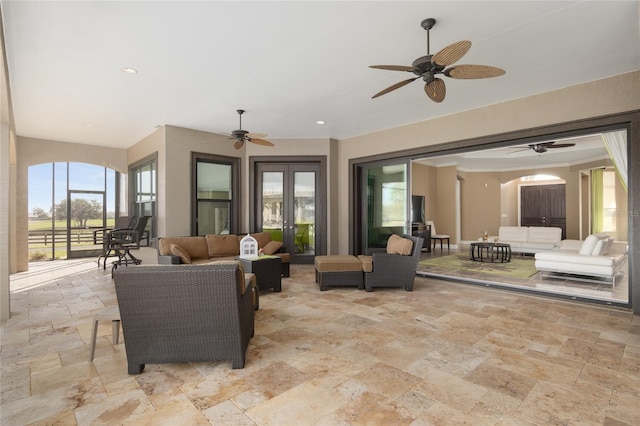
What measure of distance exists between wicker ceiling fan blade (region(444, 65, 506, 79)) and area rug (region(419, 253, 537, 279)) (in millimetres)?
4498

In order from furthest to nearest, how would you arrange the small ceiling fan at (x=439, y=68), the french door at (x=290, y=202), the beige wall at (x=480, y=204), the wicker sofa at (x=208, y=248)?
the beige wall at (x=480, y=204)
the french door at (x=290, y=202)
the wicker sofa at (x=208, y=248)
the small ceiling fan at (x=439, y=68)

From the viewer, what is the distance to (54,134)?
7.46m

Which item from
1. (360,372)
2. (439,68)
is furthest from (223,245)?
(439,68)

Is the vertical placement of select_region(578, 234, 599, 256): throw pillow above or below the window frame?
below

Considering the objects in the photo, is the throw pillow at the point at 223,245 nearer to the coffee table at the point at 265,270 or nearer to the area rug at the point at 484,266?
the coffee table at the point at 265,270

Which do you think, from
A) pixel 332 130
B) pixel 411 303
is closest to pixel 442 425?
pixel 411 303

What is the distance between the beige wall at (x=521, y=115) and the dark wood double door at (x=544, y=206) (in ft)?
26.6

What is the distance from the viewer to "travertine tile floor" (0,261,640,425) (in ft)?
6.62

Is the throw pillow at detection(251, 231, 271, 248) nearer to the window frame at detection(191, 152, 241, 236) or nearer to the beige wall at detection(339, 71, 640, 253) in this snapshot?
the window frame at detection(191, 152, 241, 236)

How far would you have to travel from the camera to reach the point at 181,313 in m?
2.42

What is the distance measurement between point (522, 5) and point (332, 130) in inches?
175

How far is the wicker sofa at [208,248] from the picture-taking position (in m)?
5.56

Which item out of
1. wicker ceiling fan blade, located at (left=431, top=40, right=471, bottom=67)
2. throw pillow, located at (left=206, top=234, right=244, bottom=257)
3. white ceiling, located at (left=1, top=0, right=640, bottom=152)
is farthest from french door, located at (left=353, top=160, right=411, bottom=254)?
wicker ceiling fan blade, located at (left=431, top=40, right=471, bottom=67)

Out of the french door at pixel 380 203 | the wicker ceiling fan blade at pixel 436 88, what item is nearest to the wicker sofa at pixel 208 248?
the french door at pixel 380 203
